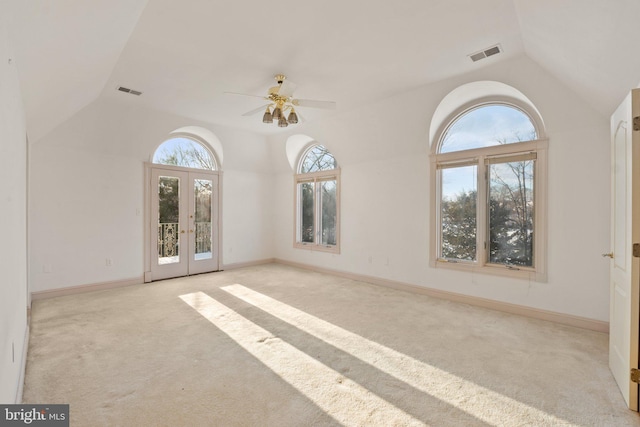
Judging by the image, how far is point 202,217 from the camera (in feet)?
20.8

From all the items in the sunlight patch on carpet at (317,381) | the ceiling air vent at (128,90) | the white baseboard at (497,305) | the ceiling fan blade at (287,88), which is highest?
the ceiling air vent at (128,90)

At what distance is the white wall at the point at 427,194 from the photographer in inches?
132

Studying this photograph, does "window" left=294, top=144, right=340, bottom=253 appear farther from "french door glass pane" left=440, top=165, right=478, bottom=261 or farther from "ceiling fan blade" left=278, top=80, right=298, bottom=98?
"ceiling fan blade" left=278, top=80, right=298, bottom=98

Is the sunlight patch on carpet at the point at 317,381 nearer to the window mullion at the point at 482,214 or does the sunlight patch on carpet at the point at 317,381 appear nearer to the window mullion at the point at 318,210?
the window mullion at the point at 482,214

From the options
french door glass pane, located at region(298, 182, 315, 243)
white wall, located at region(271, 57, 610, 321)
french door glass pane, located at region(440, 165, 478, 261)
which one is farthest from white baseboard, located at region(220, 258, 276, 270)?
french door glass pane, located at region(440, 165, 478, 261)

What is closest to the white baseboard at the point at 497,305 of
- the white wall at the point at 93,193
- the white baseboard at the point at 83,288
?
the white baseboard at the point at 83,288

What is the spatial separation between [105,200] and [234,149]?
2500 millimetres

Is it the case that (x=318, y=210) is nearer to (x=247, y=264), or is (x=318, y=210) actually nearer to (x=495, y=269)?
(x=247, y=264)

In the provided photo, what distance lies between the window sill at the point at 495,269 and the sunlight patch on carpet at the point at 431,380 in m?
2.11

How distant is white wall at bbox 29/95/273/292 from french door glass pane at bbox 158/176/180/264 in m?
0.33

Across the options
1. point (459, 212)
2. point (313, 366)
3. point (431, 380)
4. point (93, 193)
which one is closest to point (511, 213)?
point (459, 212)

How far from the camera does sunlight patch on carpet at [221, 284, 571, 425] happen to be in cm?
195

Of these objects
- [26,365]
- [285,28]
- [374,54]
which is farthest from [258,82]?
[26,365]

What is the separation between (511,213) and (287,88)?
3.31 m
